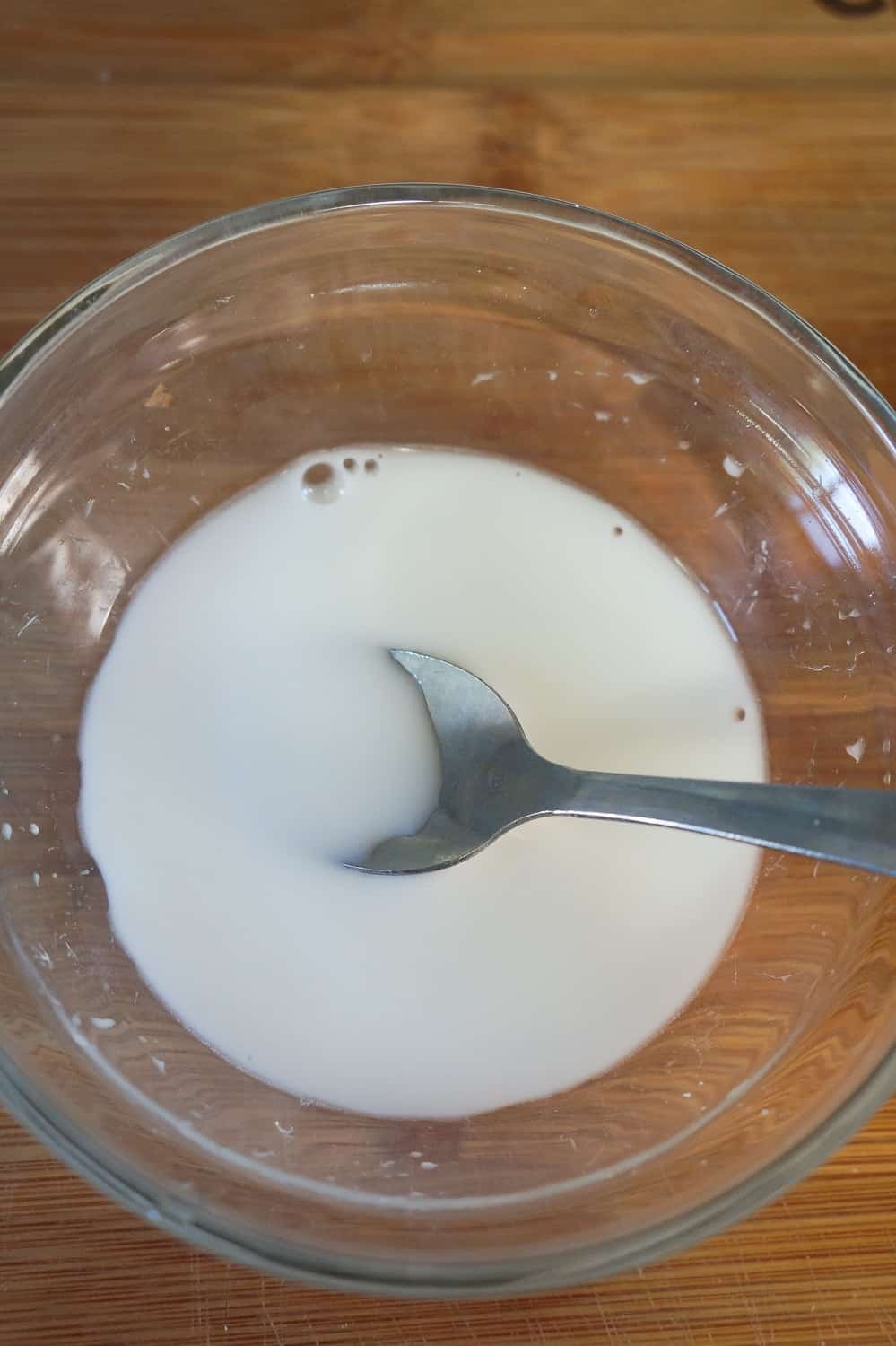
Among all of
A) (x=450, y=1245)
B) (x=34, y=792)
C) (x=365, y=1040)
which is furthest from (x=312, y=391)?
(x=450, y=1245)

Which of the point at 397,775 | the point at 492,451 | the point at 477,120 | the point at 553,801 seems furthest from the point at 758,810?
the point at 477,120

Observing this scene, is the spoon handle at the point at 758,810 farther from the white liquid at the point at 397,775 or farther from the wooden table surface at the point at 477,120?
the wooden table surface at the point at 477,120

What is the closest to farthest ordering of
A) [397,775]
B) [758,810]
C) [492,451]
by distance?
1. [758,810]
2. [397,775]
3. [492,451]

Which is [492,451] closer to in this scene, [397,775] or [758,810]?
[397,775]

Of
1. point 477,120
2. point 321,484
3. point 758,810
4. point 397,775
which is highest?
point 477,120

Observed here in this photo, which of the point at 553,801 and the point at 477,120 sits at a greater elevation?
the point at 477,120


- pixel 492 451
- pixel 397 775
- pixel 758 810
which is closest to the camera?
pixel 758 810
